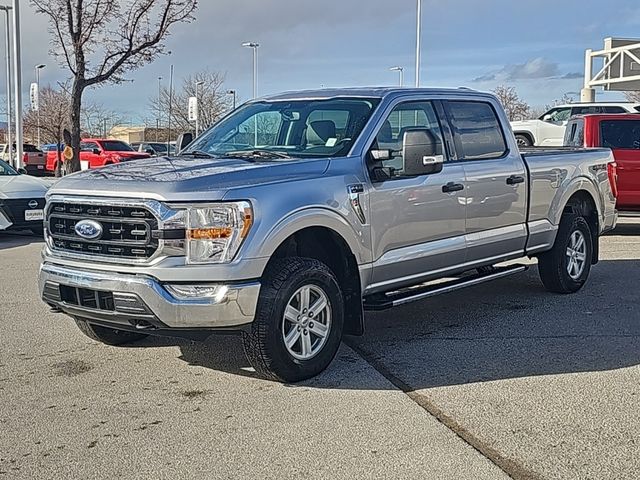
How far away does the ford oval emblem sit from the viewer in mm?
5195

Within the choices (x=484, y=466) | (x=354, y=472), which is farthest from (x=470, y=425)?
(x=354, y=472)

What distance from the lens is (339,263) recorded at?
19.4 feet

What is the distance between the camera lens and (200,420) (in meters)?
4.73

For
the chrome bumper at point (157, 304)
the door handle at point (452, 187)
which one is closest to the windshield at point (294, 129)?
the door handle at point (452, 187)

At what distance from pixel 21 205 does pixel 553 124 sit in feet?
45.8

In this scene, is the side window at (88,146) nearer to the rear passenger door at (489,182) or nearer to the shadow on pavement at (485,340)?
the shadow on pavement at (485,340)

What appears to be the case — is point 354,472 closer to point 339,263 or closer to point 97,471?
point 97,471

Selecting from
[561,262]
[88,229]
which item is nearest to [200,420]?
[88,229]

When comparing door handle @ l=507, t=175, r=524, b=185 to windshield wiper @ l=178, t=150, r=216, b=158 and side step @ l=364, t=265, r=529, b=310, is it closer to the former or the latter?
side step @ l=364, t=265, r=529, b=310

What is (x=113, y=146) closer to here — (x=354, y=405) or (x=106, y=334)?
(x=106, y=334)

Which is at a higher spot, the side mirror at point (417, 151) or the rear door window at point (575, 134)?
the rear door window at point (575, 134)

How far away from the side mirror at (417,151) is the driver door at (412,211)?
0.17 metres

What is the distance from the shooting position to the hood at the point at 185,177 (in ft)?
16.3

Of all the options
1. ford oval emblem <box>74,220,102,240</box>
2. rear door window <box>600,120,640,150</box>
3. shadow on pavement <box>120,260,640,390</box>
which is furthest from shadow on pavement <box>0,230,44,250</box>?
rear door window <box>600,120,640,150</box>
